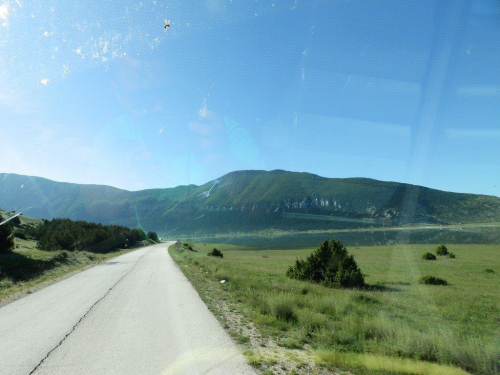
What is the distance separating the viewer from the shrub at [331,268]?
1950cm

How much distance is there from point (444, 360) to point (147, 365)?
19.2 feet

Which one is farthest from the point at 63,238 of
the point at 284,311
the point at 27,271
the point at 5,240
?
the point at 284,311

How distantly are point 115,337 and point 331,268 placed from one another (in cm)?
1503

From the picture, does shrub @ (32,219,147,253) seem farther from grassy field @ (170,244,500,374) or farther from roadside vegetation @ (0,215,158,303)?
grassy field @ (170,244,500,374)

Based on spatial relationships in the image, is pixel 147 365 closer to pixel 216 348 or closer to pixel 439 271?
pixel 216 348

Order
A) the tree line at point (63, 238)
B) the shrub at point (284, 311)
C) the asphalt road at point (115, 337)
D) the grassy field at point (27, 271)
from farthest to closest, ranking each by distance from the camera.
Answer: the tree line at point (63, 238), the grassy field at point (27, 271), the shrub at point (284, 311), the asphalt road at point (115, 337)

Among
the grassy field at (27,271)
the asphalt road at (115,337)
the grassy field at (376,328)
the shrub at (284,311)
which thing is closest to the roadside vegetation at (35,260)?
the grassy field at (27,271)

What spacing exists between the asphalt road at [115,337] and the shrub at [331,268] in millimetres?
9396

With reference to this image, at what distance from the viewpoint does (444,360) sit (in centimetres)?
652

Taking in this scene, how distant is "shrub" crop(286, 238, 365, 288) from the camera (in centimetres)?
1950

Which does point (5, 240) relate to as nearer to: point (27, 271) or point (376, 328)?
point (27, 271)

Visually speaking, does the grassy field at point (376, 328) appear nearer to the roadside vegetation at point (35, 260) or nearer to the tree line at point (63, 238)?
the roadside vegetation at point (35, 260)

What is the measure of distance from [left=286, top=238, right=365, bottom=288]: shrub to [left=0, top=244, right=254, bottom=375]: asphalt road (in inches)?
370

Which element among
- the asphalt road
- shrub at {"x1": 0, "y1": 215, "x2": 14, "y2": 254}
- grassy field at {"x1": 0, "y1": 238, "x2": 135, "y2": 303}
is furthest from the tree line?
the asphalt road
